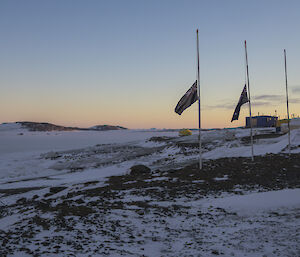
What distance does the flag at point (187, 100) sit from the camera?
13844mm

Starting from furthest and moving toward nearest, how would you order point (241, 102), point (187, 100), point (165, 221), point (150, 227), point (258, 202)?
point (241, 102) → point (187, 100) → point (258, 202) → point (165, 221) → point (150, 227)

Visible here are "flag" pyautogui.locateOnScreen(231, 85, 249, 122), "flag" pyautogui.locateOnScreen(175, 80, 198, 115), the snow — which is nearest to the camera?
the snow

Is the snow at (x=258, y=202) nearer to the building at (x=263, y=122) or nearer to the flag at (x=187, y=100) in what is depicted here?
the flag at (x=187, y=100)

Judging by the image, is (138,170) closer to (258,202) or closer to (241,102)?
(241,102)

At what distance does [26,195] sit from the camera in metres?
12.6

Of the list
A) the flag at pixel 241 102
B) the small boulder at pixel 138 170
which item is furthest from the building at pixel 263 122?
the small boulder at pixel 138 170

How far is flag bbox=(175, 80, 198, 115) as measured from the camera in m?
13.8

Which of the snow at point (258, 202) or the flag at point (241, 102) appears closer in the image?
the snow at point (258, 202)

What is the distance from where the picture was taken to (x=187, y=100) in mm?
13867

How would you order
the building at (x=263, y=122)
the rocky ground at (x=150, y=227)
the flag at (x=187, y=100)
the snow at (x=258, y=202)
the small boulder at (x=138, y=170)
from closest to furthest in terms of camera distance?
the rocky ground at (x=150, y=227)
the snow at (x=258, y=202)
the flag at (x=187, y=100)
the small boulder at (x=138, y=170)
the building at (x=263, y=122)

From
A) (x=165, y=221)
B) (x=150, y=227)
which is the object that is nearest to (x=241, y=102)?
(x=165, y=221)

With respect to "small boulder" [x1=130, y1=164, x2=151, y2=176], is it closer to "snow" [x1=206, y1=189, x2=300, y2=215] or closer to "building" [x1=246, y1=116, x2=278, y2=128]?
"snow" [x1=206, y1=189, x2=300, y2=215]

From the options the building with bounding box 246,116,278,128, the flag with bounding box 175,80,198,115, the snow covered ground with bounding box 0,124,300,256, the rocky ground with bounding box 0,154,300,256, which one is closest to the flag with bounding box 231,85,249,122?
the flag with bounding box 175,80,198,115

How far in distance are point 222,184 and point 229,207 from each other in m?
3.47
